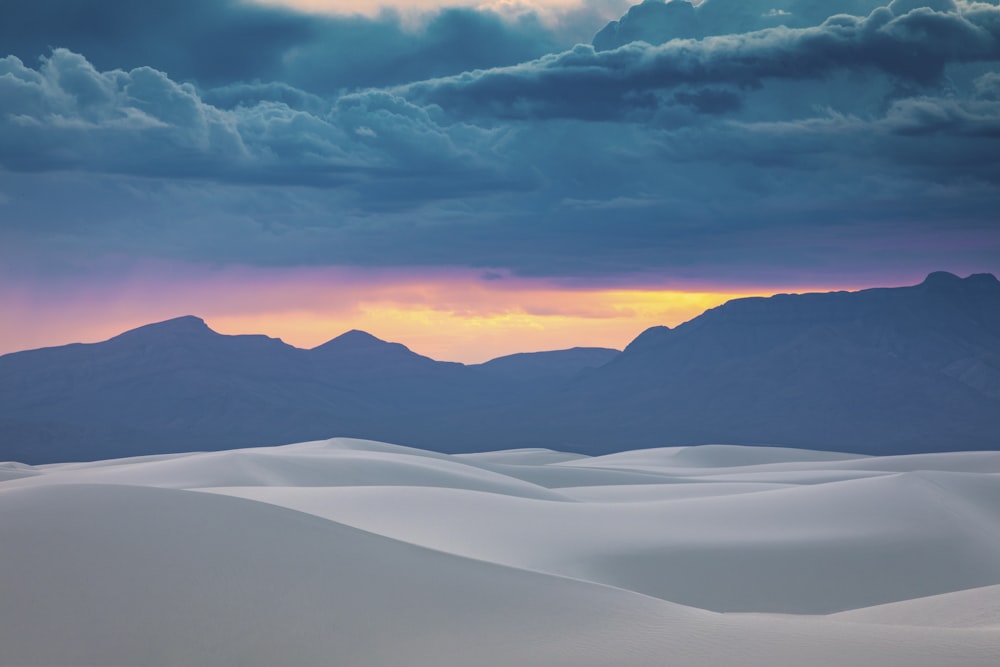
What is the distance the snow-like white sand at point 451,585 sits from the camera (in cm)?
1315

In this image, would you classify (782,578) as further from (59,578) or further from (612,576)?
(59,578)

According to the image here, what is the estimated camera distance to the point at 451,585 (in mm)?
16750

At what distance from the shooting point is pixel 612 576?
26.5m

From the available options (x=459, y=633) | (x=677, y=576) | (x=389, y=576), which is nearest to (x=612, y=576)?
(x=677, y=576)

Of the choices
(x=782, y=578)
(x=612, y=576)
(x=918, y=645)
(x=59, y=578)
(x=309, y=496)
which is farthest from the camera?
(x=309, y=496)

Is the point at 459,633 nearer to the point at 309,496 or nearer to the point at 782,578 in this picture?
the point at 782,578

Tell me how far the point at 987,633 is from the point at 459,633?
6489 mm

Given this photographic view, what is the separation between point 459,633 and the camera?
14305 millimetres

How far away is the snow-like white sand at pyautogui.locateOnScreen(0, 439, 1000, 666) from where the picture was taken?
13.1m

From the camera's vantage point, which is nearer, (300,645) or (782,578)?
(300,645)

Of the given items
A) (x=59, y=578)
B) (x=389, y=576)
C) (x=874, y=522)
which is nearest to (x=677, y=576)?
(x=874, y=522)

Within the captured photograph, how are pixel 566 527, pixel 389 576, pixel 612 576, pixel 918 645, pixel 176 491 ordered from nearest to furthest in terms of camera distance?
pixel 918 645 < pixel 389 576 < pixel 176 491 < pixel 612 576 < pixel 566 527

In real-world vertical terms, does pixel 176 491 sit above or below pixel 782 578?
above

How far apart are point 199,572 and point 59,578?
1.87 meters
